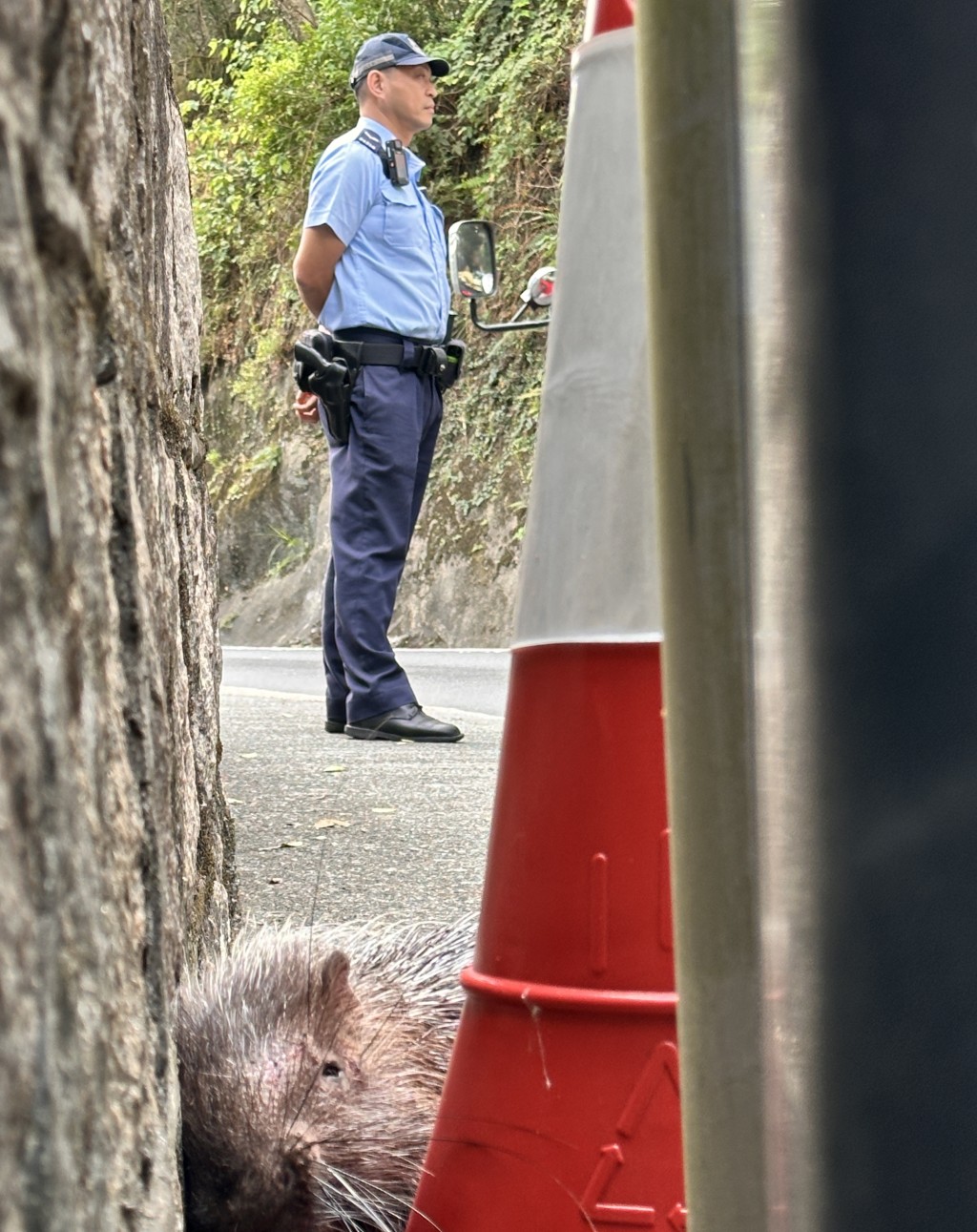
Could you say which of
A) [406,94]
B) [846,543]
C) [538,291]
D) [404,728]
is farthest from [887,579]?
[406,94]

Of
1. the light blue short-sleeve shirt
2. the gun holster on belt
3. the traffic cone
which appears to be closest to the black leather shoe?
the gun holster on belt

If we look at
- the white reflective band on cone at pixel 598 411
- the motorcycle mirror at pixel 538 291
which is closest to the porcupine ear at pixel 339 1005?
the white reflective band on cone at pixel 598 411

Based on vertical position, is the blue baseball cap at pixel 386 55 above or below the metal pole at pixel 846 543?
above

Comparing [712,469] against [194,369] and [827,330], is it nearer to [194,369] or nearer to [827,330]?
[827,330]

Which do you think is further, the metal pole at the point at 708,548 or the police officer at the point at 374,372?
the police officer at the point at 374,372

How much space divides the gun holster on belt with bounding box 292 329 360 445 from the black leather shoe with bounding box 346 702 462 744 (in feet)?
3.67

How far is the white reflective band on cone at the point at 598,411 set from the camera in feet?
4.47

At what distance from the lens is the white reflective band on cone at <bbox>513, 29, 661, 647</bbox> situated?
1361mm

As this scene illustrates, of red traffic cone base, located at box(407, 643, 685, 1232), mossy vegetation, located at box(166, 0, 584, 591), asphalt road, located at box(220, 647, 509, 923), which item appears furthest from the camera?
mossy vegetation, located at box(166, 0, 584, 591)

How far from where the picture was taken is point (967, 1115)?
3.05 feet

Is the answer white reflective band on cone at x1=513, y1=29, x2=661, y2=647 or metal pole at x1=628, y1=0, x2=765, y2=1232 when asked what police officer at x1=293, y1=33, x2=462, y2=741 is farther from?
metal pole at x1=628, y1=0, x2=765, y2=1232

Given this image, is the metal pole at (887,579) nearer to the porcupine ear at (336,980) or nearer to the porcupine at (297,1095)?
the porcupine at (297,1095)

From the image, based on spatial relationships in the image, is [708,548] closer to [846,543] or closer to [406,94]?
[846,543]

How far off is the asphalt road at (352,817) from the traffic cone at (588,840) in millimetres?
487
